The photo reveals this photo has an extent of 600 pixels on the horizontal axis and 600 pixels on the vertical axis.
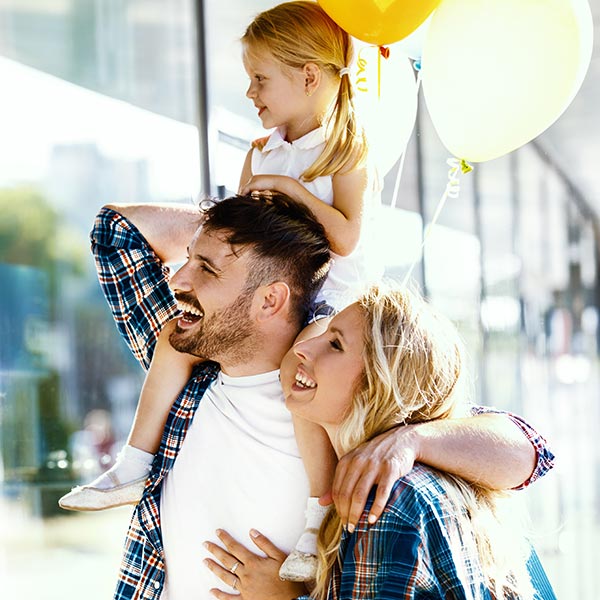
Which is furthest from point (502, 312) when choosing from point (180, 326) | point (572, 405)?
Result: point (180, 326)

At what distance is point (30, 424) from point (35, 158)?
949mm

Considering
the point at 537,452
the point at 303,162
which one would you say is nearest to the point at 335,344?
the point at 537,452

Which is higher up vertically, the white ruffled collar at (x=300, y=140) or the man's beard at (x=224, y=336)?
the white ruffled collar at (x=300, y=140)

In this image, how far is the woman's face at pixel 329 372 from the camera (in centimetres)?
166

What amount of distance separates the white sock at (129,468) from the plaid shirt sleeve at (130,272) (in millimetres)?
265

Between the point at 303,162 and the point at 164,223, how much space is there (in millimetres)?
306

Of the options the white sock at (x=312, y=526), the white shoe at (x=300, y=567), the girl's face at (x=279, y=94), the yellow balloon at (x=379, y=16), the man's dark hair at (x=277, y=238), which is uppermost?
the yellow balloon at (x=379, y=16)

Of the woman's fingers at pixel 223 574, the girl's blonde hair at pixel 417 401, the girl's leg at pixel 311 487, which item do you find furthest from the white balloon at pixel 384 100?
the woman's fingers at pixel 223 574

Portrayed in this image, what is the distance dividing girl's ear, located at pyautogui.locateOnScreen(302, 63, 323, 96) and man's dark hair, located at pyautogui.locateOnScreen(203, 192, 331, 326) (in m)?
0.27

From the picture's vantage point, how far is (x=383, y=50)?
2.00m

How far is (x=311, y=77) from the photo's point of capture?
79.1 inches

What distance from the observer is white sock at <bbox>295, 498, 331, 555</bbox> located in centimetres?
169

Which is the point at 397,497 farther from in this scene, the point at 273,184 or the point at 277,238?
the point at 273,184

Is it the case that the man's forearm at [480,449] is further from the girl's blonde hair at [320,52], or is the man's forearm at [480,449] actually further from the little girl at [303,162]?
the girl's blonde hair at [320,52]
